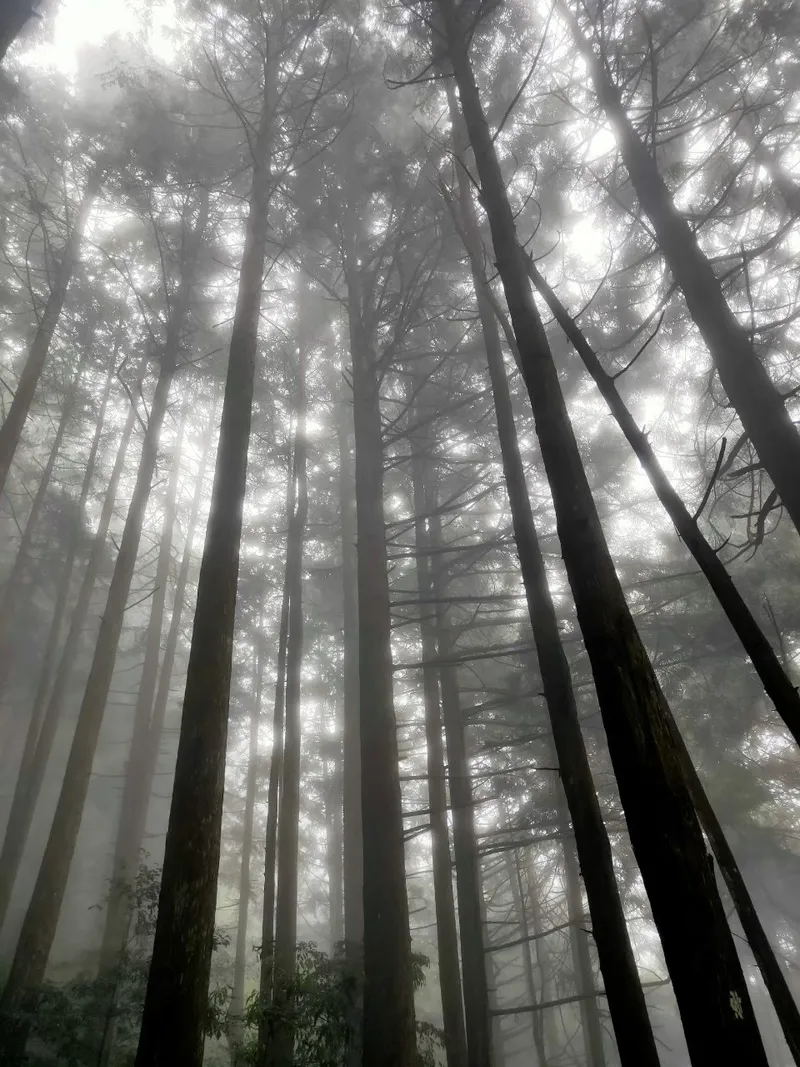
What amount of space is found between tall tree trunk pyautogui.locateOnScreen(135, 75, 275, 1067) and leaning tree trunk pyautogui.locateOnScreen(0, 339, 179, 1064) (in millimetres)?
3778

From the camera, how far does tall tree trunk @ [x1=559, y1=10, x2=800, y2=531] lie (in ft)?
18.1

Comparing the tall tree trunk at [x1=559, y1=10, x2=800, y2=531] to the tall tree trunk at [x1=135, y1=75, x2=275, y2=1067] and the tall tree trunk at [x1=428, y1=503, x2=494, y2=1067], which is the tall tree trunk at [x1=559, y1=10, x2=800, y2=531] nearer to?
the tall tree trunk at [x1=428, y1=503, x2=494, y2=1067]

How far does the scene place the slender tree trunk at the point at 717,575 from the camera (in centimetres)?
259

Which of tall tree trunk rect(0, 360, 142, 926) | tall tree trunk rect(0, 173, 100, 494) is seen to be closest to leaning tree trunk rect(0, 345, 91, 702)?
tall tree trunk rect(0, 360, 142, 926)

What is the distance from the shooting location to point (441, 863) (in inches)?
350

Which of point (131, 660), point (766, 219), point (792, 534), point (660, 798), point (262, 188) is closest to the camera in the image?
point (660, 798)

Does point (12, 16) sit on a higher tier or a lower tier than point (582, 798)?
higher

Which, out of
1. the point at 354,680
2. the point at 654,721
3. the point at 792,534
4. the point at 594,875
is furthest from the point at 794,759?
the point at 654,721

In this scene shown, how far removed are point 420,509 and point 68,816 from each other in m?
8.03

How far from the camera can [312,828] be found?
25.4 meters

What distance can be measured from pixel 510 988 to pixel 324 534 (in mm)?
30834

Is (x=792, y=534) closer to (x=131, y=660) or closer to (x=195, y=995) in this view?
(x=195, y=995)

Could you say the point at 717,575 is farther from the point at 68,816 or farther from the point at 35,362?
the point at 35,362

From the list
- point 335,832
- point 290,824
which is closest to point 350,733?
point 290,824
